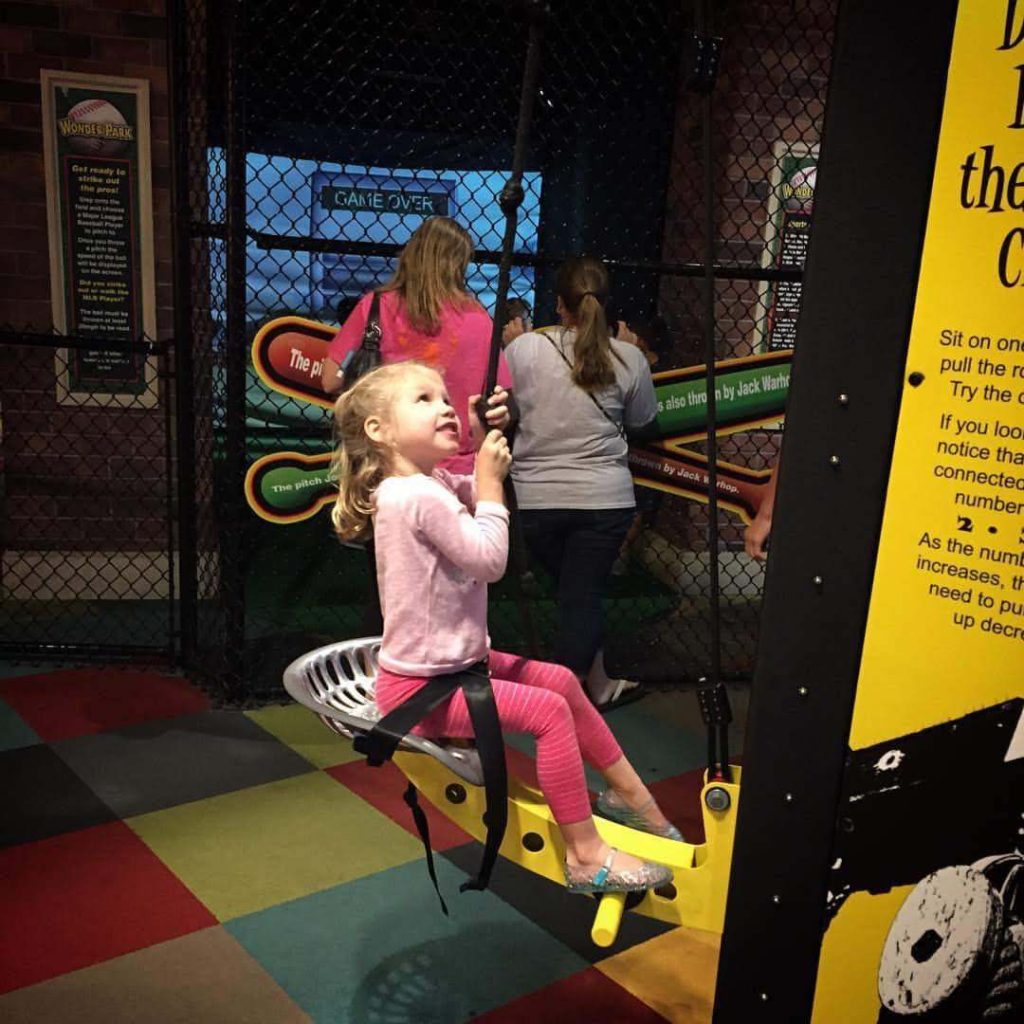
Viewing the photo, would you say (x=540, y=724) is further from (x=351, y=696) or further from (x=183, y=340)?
(x=183, y=340)

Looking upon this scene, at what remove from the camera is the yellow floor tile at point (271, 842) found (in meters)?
2.49

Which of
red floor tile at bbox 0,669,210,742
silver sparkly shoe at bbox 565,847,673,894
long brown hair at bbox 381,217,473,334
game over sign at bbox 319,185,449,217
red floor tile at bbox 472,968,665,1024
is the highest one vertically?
game over sign at bbox 319,185,449,217

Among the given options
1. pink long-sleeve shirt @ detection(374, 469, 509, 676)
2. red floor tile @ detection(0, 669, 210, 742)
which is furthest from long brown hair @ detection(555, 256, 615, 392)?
red floor tile @ detection(0, 669, 210, 742)

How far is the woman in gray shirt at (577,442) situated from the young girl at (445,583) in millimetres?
1260

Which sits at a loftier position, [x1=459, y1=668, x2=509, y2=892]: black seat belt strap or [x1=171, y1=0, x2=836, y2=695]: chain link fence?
[x1=171, y1=0, x2=836, y2=695]: chain link fence

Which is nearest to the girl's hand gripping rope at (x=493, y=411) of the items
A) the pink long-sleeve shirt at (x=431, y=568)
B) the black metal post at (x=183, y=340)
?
the pink long-sleeve shirt at (x=431, y=568)

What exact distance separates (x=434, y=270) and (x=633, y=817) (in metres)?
1.68

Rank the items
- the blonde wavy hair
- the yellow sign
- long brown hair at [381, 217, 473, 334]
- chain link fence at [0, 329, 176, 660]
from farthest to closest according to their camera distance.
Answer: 1. chain link fence at [0, 329, 176, 660]
2. long brown hair at [381, 217, 473, 334]
3. the blonde wavy hair
4. the yellow sign

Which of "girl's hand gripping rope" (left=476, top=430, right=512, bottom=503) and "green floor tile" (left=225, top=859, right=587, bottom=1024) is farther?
"green floor tile" (left=225, top=859, right=587, bottom=1024)

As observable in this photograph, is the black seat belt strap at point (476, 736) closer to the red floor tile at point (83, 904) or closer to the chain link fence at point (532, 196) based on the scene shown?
the red floor tile at point (83, 904)

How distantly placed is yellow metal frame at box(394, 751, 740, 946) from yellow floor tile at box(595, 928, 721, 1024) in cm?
49

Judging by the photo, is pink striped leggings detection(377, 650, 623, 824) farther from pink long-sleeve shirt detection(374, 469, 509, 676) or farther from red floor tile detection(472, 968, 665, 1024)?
red floor tile detection(472, 968, 665, 1024)

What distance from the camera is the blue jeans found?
327 cm

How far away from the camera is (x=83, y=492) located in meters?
4.68
